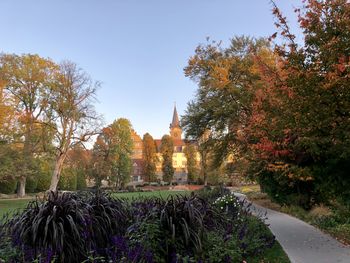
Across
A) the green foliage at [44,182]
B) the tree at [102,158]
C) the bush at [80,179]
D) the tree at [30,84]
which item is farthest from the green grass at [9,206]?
the tree at [102,158]

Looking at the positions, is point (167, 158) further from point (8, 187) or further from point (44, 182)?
point (8, 187)

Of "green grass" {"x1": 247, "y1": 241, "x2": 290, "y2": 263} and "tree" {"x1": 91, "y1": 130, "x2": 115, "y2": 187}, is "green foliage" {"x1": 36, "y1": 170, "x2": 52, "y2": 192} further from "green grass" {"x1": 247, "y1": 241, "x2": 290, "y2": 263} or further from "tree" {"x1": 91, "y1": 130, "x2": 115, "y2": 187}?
"green grass" {"x1": 247, "y1": 241, "x2": 290, "y2": 263}

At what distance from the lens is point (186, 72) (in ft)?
97.3

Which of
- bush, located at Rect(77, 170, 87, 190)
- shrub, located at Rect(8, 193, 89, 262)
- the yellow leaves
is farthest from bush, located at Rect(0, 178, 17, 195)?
shrub, located at Rect(8, 193, 89, 262)

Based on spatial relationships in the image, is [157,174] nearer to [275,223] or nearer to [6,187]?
[6,187]

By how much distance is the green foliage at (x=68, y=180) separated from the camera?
54.1m

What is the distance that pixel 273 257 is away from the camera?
7367mm

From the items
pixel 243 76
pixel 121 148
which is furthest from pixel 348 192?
pixel 121 148

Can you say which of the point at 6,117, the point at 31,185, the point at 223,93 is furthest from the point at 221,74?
the point at 31,185

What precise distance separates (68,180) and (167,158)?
30.5 m

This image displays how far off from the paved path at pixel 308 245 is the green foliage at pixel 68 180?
4623cm

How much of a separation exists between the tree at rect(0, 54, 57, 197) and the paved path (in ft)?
111

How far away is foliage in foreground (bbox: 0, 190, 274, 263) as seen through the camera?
4789mm

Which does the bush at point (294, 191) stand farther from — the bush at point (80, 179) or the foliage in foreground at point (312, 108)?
the bush at point (80, 179)
